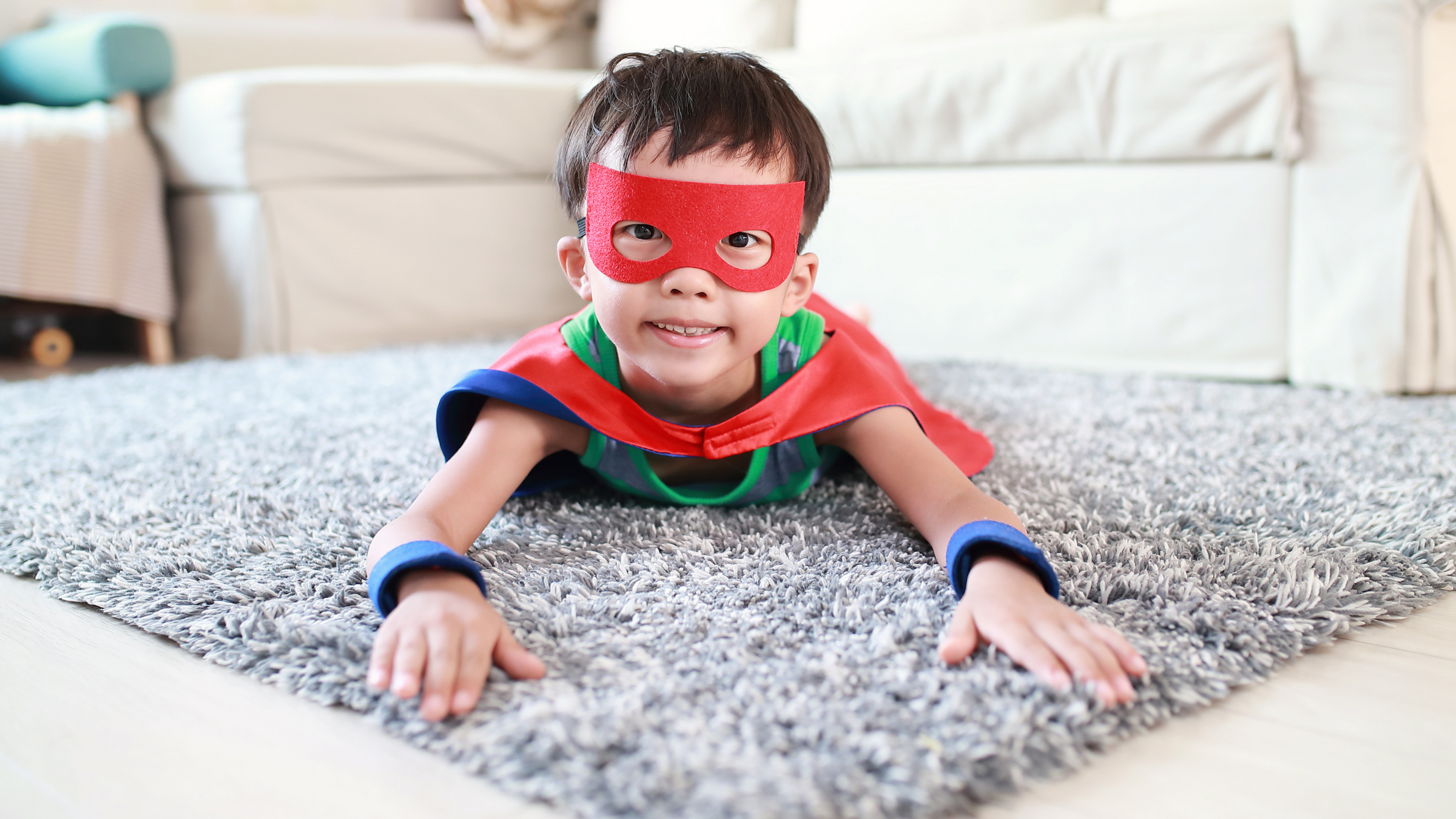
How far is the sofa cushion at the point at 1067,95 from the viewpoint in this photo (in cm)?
161

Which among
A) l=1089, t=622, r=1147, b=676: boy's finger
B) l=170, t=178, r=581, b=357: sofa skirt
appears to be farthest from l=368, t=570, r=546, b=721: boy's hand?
l=170, t=178, r=581, b=357: sofa skirt

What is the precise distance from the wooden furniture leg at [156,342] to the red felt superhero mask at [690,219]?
5.60ft

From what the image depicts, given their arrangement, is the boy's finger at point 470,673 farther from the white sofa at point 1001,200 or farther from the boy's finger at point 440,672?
the white sofa at point 1001,200

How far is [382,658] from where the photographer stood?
0.67 m

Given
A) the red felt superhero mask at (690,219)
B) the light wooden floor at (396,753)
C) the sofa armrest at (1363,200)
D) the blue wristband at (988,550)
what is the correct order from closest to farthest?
the light wooden floor at (396,753), the blue wristband at (988,550), the red felt superhero mask at (690,219), the sofa armrest at (1363,200)

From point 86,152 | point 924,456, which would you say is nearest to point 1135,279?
point 924,456

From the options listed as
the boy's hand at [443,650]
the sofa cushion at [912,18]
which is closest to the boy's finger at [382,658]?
the boy's hand at [443,650]

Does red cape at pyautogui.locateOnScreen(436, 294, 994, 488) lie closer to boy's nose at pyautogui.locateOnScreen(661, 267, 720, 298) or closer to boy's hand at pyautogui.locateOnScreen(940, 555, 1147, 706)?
boy's nose at pyautogui.locateOnScreen(661, 267, 720, 298)

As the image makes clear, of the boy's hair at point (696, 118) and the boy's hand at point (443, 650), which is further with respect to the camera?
the boy's hair at point (696, 118)

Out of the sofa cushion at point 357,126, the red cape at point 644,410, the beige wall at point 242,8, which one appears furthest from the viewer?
the beige wall at point 242,8

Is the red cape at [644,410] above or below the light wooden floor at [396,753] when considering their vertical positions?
above

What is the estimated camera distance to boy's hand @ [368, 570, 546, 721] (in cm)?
64

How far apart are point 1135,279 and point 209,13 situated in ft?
7.59

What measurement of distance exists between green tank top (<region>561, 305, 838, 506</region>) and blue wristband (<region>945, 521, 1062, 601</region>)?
0.26m
